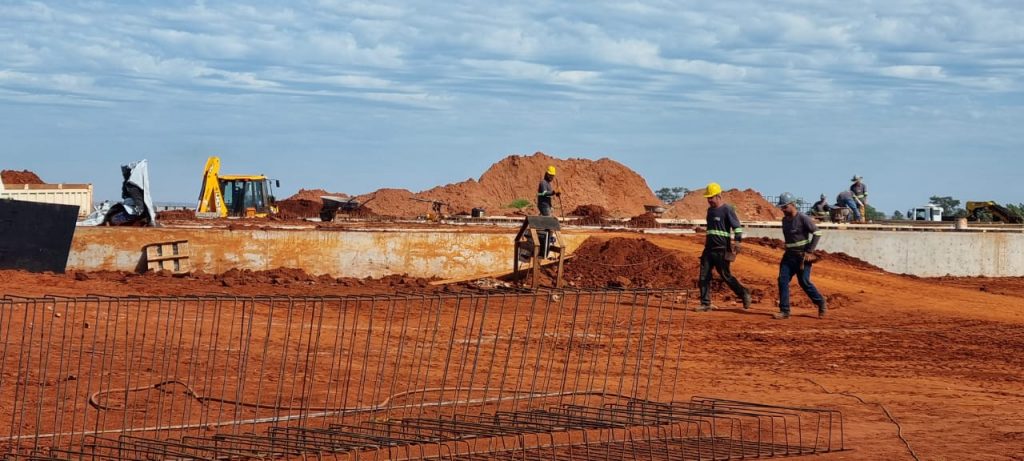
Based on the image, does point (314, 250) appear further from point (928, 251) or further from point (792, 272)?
point (928, 251)

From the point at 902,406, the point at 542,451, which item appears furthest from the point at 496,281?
the point at 542,451

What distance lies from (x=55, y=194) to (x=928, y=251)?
2128 cm

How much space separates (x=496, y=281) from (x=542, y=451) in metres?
11.8

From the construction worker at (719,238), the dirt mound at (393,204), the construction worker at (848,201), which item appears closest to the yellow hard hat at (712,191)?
the construction worker at (719,238)

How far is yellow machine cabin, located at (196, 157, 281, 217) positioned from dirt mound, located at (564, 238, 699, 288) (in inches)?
786

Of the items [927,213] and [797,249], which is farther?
[927,213]

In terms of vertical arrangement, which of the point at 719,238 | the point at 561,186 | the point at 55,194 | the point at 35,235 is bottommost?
the point at 35,235

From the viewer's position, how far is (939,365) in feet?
43.2

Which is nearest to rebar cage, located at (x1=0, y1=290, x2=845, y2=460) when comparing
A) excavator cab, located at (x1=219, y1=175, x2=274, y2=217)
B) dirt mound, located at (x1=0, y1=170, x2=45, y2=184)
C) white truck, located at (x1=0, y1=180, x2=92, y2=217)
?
white truck, located at (x1=0, y1=180, x2=92, y2=217)

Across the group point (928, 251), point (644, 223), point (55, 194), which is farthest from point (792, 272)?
point (55, 194)

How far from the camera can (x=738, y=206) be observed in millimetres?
56531

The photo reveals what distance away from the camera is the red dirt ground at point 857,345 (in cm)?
980

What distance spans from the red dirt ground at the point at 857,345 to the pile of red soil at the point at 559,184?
35.0 metres

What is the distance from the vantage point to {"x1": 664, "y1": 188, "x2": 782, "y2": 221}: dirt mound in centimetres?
5337
